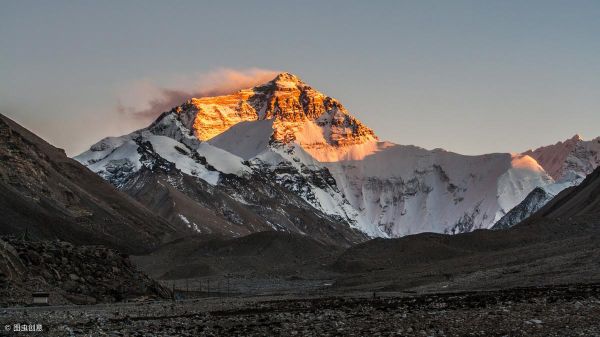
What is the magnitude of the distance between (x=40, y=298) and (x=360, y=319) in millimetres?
20316

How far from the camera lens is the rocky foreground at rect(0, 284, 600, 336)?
119 feet

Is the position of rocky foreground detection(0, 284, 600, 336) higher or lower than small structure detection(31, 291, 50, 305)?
lower

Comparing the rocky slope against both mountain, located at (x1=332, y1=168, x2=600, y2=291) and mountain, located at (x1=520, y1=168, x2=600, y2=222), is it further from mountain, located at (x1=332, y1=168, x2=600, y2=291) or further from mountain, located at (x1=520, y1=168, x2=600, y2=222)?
mountain, located at (x1=520, y1=168, x2=600, y2=222)

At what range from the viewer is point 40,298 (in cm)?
5372

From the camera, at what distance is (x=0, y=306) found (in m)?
52.0

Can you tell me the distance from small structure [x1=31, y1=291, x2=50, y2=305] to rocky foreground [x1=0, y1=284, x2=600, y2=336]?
197 inches

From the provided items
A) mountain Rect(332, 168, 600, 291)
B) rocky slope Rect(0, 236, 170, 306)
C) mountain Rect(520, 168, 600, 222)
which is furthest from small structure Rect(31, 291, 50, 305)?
mountain Rect(520, 168, 600, 222)

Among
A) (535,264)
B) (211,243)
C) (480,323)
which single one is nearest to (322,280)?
(535,264)

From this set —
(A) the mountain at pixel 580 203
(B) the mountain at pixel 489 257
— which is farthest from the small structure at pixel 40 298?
(A) the mountain at pixel 580 203

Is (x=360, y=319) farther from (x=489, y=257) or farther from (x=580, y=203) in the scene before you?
(x=580, y=203)

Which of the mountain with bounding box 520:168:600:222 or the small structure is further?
the mountain with bounding box 520:168:600:222

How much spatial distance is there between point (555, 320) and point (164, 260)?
13709 cm

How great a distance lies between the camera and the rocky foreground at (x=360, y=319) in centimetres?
3641

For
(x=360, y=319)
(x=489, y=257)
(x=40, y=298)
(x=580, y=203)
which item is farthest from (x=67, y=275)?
(x=580, y=203)
